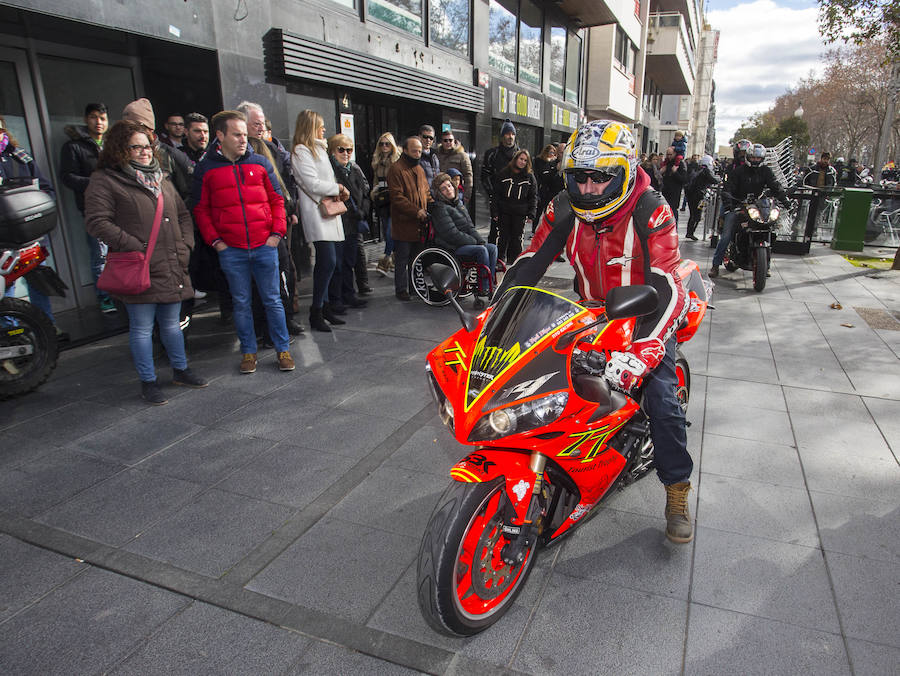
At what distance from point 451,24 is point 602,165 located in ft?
37.4

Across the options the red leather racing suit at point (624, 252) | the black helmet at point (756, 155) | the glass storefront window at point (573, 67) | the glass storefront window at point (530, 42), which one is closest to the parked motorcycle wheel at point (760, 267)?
the black helmet at point (756, 155)

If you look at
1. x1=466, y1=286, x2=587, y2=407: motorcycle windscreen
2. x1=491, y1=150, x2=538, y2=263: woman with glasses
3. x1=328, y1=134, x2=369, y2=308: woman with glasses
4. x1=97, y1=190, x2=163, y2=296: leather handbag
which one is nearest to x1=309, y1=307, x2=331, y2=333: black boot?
x1=328, y1=134, x2=369, y2=308: woman with glasses

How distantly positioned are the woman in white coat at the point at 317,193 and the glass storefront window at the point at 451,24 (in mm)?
7026

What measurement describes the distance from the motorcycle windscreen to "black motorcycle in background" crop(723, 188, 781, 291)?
734cm

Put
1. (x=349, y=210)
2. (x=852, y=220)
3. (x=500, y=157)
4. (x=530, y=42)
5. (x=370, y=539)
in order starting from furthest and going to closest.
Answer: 1. (x=530, y=42)
2. (x=852, y=220)
3. (x=500, y=157)
4. (x=349, y=210)
5. (x=370, y=539)

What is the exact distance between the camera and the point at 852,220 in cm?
1213

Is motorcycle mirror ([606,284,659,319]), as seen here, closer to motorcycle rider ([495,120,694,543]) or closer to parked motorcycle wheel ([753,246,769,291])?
motorcycle rider ([495,120,694,543])

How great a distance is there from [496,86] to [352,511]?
1340cm

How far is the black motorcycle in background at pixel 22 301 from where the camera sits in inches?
176

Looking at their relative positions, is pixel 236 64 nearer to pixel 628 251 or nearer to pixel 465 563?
pixel 628 251

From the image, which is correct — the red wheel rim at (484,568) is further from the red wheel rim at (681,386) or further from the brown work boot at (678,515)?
the red wheel rim at (681,386)

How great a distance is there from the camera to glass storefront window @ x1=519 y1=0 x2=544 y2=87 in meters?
16.5

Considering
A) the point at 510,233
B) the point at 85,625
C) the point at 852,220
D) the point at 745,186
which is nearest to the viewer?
the point at 85,625

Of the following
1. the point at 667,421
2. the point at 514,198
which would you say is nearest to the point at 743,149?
the point at 514,198
